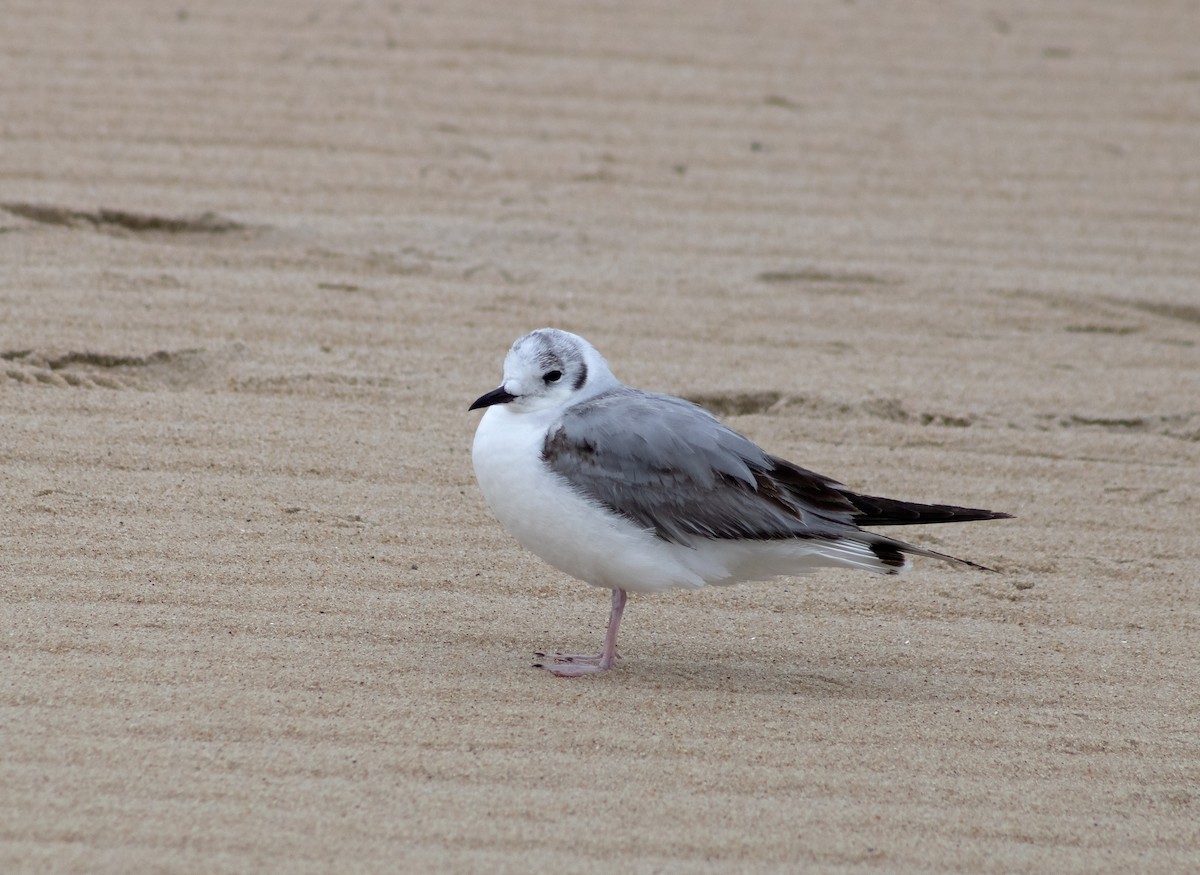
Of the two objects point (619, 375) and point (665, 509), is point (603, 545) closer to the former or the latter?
point (665, 509)

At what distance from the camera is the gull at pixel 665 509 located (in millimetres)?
3838

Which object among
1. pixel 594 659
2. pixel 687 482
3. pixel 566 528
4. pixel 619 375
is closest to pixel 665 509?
pixel 687 482

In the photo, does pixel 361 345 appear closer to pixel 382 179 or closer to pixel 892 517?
pixel 382 179

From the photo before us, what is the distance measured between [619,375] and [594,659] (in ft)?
6.45

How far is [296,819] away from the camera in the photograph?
3.01 meters

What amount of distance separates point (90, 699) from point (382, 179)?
404 centimetres

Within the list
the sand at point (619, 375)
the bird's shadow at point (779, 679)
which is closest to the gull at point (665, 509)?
the bird's shadow at point (779, 679)

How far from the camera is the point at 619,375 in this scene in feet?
18.8

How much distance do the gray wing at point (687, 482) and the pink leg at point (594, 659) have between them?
0.24 metres

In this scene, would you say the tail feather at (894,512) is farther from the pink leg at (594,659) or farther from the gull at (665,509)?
the pink leg at (594,659)

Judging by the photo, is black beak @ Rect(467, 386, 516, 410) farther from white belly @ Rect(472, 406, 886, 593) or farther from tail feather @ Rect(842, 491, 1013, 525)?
tail feather @ Rect(842, 491, 1013, 525)

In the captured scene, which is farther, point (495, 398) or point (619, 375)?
point (619, 375)

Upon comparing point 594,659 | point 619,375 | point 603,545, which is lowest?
point 594,659

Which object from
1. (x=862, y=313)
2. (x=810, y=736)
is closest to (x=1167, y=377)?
(x=862, y=313)
